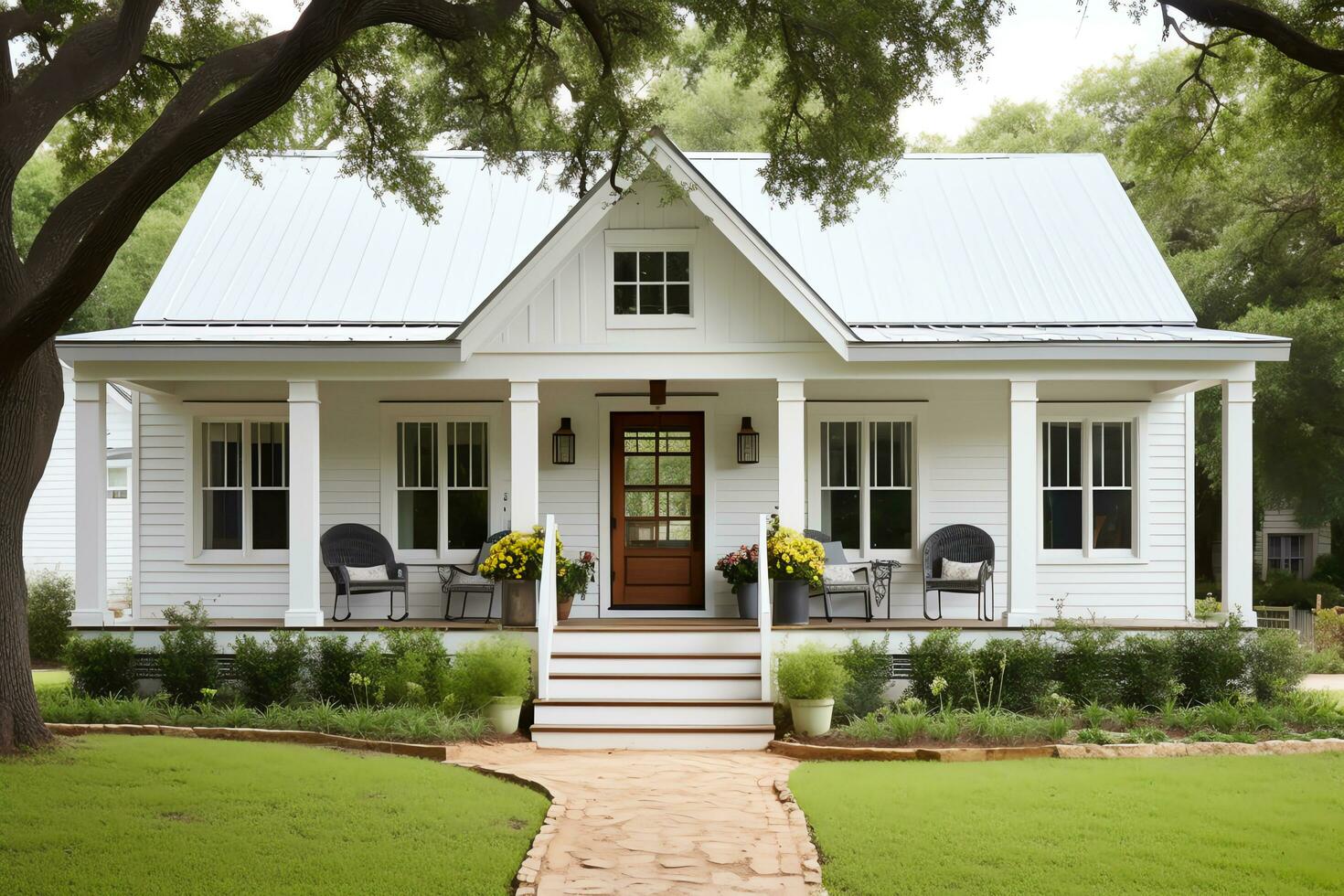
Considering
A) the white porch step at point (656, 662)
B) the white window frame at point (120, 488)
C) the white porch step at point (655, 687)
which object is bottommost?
the white porch step at point (655, 687)

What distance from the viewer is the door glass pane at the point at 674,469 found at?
1396 centimetres

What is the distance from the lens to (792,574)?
11.6m

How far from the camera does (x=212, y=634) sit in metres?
11.4

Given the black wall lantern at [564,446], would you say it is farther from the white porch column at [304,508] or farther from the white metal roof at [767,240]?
the white porch column at [304,508]

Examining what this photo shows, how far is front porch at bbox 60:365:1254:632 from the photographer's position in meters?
13.8

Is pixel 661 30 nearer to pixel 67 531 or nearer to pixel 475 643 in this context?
pixel 475 643

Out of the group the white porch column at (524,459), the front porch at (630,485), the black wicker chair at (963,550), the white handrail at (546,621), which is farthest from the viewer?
the front porch at (630,485)

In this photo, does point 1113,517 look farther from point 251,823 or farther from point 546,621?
point 251,823

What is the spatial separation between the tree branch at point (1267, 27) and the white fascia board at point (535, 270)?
17.8 feet

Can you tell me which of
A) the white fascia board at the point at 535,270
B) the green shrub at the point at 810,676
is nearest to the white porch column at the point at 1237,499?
the green shrub at the point at 810,676

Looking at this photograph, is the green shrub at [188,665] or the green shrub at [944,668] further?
the green shrub at [188,665]

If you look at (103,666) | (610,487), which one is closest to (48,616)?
(103,666)

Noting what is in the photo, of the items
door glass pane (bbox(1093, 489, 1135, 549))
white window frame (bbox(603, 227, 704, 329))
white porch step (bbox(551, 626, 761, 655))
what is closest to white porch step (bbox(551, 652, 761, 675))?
white porch step (bbox(551, 626, 761, 655))

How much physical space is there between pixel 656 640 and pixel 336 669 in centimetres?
288
